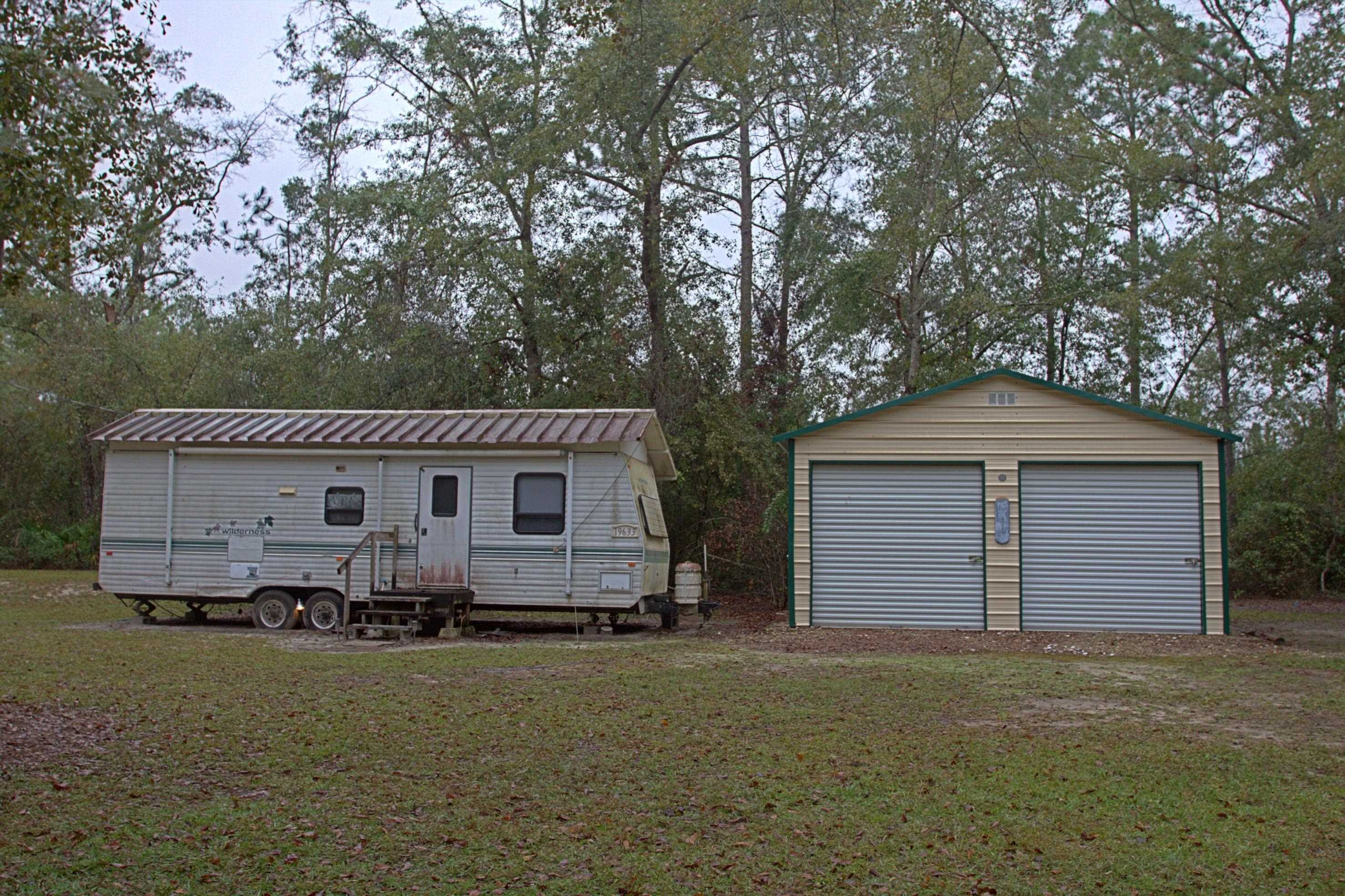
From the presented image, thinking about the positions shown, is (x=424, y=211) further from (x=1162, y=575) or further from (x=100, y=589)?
(x=1162, y=575)

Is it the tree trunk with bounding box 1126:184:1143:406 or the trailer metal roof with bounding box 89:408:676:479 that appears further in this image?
the tree trunk with bounding box 1126:184:1143:406

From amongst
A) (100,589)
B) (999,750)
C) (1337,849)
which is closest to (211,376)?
(100,589)

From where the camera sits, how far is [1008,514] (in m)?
15.4

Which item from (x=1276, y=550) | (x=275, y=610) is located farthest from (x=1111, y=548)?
(x=275, y=610)

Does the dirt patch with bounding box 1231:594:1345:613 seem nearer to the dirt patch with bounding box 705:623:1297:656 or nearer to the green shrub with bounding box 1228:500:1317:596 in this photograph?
the green shrub with bounding box 1228:500:1317:596

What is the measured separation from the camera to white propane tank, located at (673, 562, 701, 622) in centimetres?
1614

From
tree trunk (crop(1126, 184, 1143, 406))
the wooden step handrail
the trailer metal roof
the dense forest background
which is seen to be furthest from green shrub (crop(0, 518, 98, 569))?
tree trunk (crop(1126, 184, 1143, 406))

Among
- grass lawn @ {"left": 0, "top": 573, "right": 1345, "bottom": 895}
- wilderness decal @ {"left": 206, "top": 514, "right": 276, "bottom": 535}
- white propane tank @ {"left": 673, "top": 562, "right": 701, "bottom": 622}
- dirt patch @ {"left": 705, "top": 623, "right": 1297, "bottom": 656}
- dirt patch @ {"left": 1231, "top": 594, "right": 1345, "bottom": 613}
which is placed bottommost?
grass lawn @ {"left": 0, "top": 573, "right": 1345, "bottom": 895}

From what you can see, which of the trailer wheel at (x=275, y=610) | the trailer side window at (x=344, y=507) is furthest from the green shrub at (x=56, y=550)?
the trailer side window at (x=344, y=507)

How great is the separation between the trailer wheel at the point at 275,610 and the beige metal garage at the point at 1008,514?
6877 mm

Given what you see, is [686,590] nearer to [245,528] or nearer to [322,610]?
[322,610]

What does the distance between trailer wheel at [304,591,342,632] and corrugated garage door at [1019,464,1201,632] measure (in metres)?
9.29

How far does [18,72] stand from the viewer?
7.47 metres

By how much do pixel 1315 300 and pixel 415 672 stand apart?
19.5m
